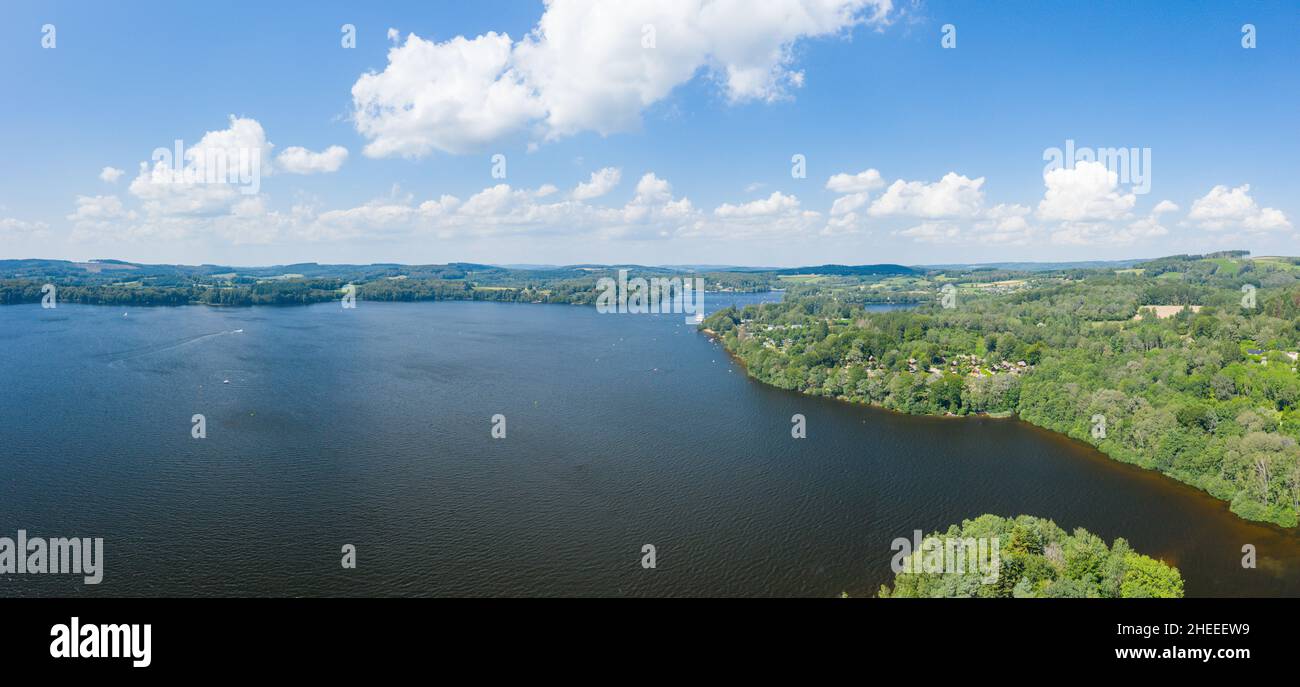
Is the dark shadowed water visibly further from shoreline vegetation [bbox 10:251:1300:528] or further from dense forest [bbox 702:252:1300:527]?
shoreline vegetation [bbox 10:251:1300:528]

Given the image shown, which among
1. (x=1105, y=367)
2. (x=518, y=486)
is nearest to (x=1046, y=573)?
(x=518, y=486)

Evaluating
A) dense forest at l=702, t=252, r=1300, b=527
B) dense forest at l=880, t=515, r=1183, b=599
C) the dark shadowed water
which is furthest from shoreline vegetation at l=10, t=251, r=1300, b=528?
dense forest at l=880, t=515, r=1183, b=599

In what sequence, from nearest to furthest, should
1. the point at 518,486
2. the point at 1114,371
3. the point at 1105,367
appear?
the point at 518,486, the point at 1114,371, the point at 1105,367

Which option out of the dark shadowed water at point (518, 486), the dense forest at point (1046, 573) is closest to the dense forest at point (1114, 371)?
the dark shadowed water at point (518, 486)

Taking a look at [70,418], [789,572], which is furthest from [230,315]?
[789,572]

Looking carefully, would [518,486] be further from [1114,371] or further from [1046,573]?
[1114,371]

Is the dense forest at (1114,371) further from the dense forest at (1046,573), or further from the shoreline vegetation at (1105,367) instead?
the dense forest at (1046,573)
